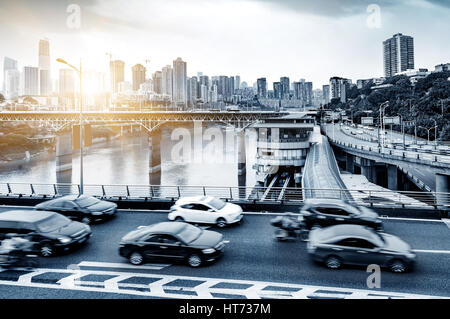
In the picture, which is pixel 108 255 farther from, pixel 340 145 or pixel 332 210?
pixel 340 145

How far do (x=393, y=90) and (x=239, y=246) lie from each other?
94150mm

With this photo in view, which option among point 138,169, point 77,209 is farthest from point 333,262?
point 138,169

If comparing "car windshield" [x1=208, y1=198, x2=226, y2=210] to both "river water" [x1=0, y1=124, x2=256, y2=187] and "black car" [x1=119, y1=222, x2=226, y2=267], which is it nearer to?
"black car" [x1=119, y1=222, x2=226, y2=267]

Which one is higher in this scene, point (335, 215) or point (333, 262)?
point (335, 215)

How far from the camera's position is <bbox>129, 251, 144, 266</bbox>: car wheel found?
24.2ft

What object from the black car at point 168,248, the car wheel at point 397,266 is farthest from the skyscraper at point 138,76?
the car wheel at point 397,266

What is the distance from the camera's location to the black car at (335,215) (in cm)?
920

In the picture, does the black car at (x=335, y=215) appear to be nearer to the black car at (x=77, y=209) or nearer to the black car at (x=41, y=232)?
the black car at (x=41, y=232)

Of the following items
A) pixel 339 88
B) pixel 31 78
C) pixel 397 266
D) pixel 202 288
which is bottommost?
pixel 202 288

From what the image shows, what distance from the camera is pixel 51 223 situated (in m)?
8.41

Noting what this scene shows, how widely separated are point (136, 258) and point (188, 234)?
1211 millimetres

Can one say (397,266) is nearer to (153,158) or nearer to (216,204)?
(216,204)

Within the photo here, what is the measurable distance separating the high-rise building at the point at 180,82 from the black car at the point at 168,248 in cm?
7311

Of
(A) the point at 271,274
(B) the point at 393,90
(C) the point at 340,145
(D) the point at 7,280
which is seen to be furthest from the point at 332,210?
(B) the point at 393,90
